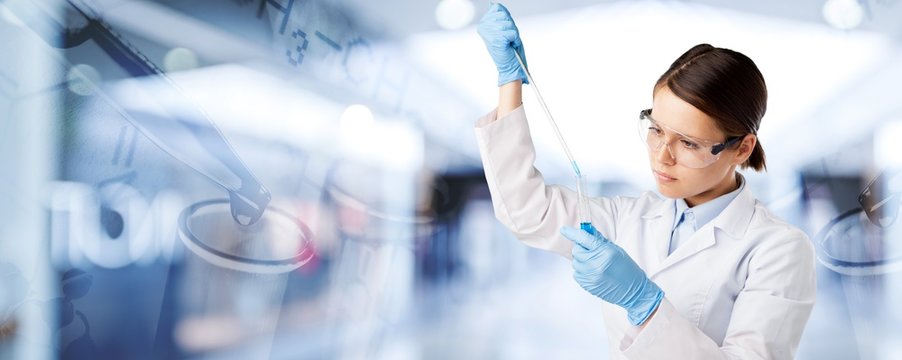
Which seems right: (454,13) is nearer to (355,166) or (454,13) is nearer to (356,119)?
(356,119)

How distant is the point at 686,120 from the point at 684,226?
24cm

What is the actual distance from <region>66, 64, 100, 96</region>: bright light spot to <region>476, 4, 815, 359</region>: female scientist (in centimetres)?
102

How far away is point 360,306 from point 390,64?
85 cm

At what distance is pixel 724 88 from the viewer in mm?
1202

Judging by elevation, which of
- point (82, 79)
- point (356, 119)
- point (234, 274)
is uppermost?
point (82, 79)

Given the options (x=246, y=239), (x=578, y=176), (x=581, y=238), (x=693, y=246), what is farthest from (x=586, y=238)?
(x=246, y=239)

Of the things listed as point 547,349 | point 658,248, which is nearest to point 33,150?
point 658,248

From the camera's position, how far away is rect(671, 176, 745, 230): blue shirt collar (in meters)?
1.33

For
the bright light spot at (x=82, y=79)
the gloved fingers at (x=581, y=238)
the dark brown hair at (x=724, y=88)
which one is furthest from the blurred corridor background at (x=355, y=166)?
the dark brown hair at (x=724, y=88)

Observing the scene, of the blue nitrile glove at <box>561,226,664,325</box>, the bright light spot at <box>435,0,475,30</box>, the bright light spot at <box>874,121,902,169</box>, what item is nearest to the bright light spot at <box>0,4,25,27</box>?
the bright light spot at <box>435,0,475,30</box>

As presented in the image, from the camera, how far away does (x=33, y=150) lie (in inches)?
70.1

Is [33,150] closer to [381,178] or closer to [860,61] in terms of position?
[381,178]

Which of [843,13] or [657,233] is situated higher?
[843,13]

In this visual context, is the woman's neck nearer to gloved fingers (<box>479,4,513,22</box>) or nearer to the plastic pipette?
the plastic pipette
